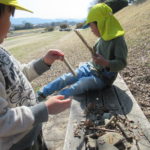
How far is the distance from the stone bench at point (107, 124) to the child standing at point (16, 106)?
0.50 m

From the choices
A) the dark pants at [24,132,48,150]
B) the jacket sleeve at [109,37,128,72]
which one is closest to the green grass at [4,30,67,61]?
the jacket sleeve at [109,37,128,72]

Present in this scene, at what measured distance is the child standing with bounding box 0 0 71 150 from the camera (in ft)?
5.53

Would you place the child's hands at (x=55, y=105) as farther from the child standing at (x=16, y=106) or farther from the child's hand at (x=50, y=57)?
the child's hand at (x=50, y=57)

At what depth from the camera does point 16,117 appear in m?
1.69

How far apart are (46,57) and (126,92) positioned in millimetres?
1511

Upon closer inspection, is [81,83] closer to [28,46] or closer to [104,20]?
[104,20]

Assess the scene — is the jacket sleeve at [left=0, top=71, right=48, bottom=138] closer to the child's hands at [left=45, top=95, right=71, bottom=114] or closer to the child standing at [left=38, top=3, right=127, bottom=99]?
the child's hands at [left=45, top=95, right=71, bottom=114]

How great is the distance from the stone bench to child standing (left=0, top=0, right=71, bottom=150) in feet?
1.63

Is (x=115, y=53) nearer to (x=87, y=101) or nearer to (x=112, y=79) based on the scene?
(x=112, y=79)

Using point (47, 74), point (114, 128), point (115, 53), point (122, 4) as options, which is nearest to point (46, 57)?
point (114, 128)

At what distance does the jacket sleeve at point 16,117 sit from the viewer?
5.46ft

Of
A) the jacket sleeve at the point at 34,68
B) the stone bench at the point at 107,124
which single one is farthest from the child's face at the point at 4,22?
the stone bench at the point at 107,124

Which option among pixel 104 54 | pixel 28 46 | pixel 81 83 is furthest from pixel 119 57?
pixel 28 46

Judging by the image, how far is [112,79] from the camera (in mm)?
3951
